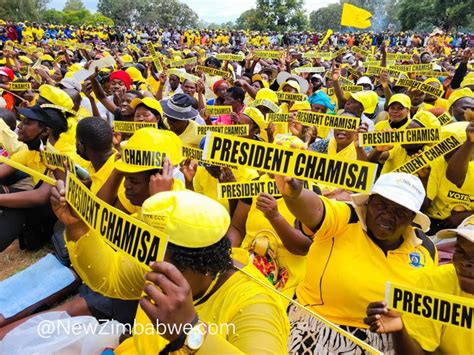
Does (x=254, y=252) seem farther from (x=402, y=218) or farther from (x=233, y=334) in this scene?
(x=233, y=334)

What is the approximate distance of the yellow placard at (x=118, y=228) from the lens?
1684 millimetres

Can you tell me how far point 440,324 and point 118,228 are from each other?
1.62 meters

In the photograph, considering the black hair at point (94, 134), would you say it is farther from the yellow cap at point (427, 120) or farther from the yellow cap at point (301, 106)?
the yellow cap at point (301, 106)

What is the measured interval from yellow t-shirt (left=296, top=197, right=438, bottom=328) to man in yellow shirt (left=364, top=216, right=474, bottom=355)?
0.27 meters

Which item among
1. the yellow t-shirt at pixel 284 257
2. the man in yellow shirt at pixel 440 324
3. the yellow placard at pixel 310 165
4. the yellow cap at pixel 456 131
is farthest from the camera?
the yellow cap at pixel 456 131

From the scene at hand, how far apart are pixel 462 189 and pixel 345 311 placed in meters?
2.04

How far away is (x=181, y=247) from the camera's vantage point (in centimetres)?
176

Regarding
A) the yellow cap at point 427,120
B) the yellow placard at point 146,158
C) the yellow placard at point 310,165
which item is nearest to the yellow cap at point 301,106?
the yellow cap at point 427,120

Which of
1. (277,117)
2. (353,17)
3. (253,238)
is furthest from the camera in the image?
(353,17)

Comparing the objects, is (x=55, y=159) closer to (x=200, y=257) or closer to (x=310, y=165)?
(x=200, y=257)

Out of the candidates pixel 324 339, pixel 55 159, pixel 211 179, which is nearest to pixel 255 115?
pixel 211 179

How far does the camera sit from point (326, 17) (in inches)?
3649

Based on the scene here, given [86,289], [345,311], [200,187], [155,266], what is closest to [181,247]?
[155,266]

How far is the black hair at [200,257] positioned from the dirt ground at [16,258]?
3615mm
